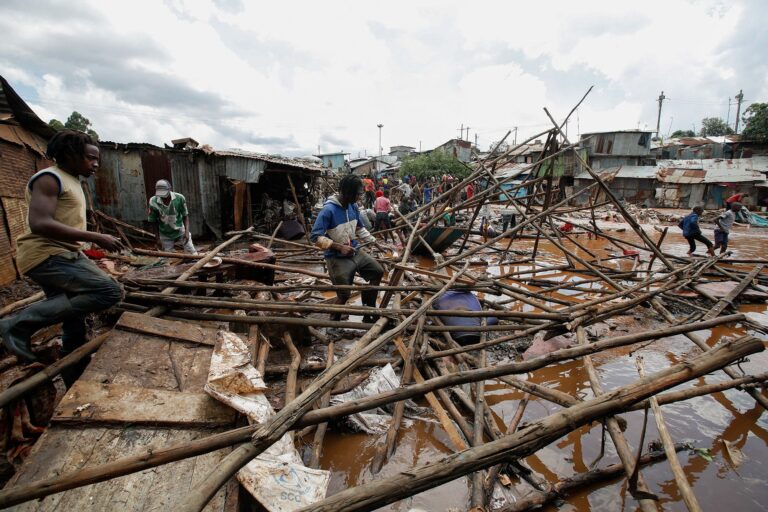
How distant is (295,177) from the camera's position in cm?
1454

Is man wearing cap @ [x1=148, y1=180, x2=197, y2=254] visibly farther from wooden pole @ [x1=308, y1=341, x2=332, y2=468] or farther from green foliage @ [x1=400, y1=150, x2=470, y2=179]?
green foliage @ [x1=400, y1=150, x2=470, y2=179]

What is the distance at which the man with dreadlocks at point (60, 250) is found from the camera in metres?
2.22

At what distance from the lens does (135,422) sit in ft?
6.54

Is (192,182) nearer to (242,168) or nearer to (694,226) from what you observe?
(242,168)

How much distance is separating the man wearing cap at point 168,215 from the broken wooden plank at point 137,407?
14.5 feet

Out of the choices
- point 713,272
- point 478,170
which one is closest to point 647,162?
point 713,272

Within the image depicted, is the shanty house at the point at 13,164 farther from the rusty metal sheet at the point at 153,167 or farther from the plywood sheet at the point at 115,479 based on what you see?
the plywood sheet at the point at 115,479

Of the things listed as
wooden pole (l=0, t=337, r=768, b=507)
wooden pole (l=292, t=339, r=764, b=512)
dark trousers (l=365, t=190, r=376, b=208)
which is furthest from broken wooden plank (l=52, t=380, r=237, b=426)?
dark trousers (l=365, t=190, r=376, b=208)

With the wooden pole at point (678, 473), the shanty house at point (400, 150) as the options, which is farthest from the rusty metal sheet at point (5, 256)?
the shanty house at point (400, 150)

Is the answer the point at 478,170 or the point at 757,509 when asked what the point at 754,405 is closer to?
the point at 757,509

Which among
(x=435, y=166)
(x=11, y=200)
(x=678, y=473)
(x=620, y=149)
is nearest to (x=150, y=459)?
(x=678, y=473)

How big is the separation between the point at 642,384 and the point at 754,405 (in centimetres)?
318

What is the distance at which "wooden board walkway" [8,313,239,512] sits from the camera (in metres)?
1.65

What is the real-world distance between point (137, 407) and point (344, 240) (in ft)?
9.42
